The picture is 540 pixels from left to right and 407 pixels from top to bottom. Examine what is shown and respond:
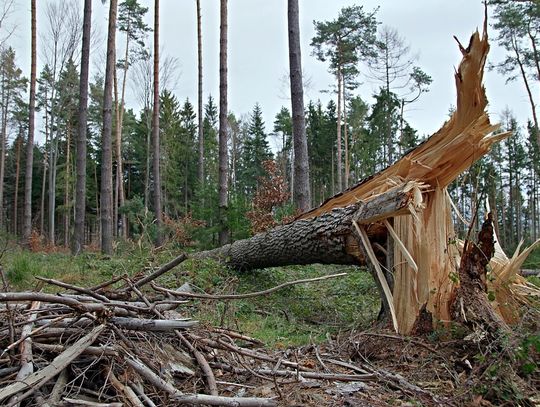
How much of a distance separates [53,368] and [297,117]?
7.08 meters

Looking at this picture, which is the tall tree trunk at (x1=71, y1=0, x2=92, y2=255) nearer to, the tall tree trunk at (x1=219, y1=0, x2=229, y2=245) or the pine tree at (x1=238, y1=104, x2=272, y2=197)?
the tall tree trunk at (x1=219, y1=0, x2=229, y2=245)

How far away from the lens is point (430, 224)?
3.63 metres

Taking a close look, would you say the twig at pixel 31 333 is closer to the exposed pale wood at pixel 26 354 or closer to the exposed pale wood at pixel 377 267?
the exposed pale wood at pixel 26 354

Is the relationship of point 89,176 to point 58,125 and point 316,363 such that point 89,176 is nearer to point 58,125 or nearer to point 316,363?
point 58,125

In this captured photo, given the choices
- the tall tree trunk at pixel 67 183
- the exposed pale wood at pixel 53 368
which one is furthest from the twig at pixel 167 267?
the tall tree trunk at pixel 67 183

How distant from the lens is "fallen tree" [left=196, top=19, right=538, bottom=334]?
326 centimetres

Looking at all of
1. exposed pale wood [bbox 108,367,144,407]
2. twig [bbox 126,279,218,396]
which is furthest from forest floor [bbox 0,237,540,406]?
exposed pale wood [bbox 108,367,144,407]

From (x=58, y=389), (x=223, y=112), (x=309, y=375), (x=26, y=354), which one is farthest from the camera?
(x=223, y=112)

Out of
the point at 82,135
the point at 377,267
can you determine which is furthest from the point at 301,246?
the point at 82,135

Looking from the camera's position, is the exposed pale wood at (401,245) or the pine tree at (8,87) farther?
the pine tree at (8,87)

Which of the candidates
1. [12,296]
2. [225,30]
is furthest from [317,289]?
[225,30]

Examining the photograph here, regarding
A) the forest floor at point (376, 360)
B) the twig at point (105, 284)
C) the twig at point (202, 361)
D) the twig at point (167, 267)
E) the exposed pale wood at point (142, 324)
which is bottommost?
the forest floor at point (376, 360)

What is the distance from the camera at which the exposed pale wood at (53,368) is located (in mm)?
1732

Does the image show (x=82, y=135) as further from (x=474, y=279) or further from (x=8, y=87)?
(x=8, y=87)
